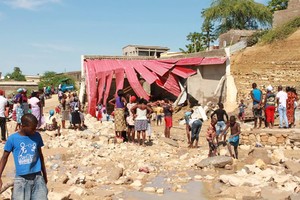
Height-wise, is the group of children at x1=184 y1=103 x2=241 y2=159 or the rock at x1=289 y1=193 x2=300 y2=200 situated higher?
the group of children at x1=184 y1=103 x2=241 y2=159

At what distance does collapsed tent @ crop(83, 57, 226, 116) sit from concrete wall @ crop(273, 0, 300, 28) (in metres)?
7.45

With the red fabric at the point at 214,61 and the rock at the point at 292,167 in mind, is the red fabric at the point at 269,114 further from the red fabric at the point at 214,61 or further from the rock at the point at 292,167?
the red fabric at the point at 214,61

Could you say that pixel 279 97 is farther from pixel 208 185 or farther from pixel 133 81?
pixel 133 81

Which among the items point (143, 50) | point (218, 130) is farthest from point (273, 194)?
point (143, 50)

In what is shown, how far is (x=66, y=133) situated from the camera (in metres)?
12.7

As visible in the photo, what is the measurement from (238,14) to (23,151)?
31.7m

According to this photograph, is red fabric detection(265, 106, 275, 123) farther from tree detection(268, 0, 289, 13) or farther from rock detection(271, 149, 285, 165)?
tree detection(268, 0, 289, 13)

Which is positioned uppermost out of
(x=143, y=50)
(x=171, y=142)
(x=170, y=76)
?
(x=143, y=50)

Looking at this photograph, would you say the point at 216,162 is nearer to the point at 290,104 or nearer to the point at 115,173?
the point at 115,173

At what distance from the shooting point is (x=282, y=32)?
67.1ft

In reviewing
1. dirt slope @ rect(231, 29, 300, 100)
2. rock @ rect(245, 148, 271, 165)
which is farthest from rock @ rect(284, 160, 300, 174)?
dirt slope @ rect(231, 29, 300, 100)

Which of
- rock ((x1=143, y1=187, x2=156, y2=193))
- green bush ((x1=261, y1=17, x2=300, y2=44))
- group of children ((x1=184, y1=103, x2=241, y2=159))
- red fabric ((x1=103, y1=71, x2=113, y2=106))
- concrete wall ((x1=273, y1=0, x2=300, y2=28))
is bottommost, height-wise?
rock ((x1=143, y1=187, x2=156, y2=193))

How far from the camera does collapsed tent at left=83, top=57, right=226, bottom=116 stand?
1903 centimetres

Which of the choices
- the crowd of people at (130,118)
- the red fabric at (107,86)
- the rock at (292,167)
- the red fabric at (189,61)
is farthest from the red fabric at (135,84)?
the rock at (292,167)
